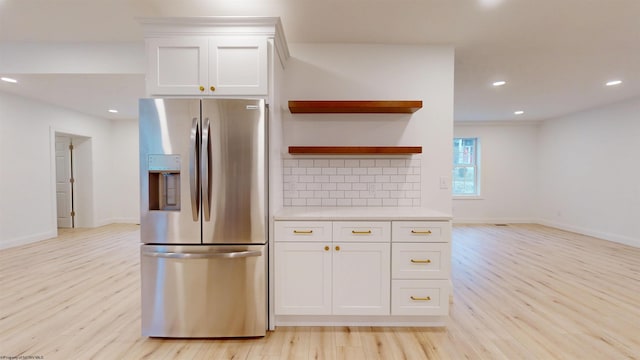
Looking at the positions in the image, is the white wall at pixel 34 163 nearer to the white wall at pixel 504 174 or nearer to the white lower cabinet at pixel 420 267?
the white lower cabinet at pixel 420 267

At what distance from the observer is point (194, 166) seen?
2023mm

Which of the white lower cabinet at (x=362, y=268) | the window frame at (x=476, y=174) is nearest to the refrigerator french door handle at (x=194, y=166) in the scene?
the white lower cabinet at (x=362, y=268)

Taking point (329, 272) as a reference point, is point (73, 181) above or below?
above

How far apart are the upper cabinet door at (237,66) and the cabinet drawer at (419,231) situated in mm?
1438

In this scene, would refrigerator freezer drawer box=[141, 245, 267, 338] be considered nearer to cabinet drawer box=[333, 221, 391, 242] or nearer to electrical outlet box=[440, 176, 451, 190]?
cabinet drawer box=[333, 221, 391, 242]

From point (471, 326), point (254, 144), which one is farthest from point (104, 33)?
point (471, 326)

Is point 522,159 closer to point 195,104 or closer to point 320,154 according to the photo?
point 320,154

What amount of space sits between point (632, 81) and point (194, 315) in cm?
595

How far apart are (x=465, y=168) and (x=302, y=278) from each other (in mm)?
6147

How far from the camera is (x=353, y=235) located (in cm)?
223

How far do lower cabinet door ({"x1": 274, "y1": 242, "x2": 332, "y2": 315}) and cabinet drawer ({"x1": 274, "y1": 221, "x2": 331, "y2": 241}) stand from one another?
4 centimetres

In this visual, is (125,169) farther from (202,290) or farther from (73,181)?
(202,290)

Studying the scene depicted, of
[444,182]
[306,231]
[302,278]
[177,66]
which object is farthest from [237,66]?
[444,182]

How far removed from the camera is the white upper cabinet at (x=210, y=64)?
218 cm
